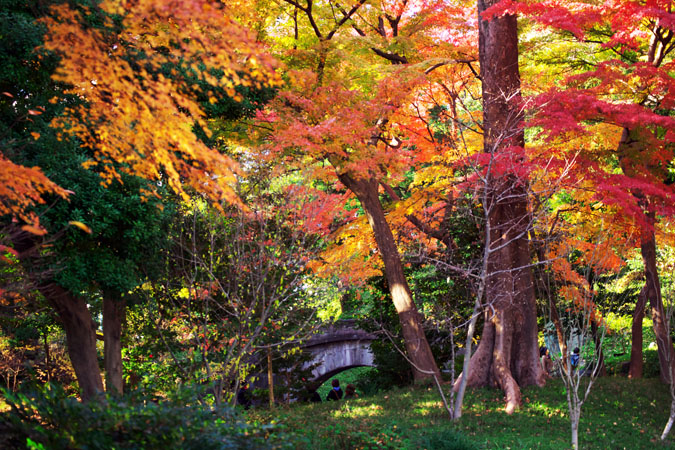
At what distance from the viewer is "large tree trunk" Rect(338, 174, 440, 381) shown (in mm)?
10812

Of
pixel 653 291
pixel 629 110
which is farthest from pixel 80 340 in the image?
pixel 653 291

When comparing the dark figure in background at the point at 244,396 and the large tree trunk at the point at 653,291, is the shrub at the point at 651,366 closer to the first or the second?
the large tree trunk at the point at 653,291

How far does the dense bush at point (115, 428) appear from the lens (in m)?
3.61

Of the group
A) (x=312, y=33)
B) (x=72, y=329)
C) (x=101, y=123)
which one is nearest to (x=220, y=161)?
(x=101, y=123)

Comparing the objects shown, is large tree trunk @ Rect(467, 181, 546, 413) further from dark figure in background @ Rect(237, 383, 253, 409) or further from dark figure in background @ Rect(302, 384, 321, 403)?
dark figure in background @ Rect(237, 383, 253, 409)

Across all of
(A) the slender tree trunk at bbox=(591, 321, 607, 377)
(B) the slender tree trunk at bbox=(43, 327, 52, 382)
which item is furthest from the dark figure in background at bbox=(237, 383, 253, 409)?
(A) the slender tree trunk at bbox=(591, 321, 607, 377)

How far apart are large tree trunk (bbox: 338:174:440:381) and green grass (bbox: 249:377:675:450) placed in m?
0.64

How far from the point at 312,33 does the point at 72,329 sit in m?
6.39

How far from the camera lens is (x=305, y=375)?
12828 millimetres

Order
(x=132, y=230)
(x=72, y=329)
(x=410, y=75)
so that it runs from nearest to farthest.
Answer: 1. (x=132, y=230)
2. (x=72, y=329)
3. (x=410, y=75)

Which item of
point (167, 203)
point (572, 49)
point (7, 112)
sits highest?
point (572, 49)

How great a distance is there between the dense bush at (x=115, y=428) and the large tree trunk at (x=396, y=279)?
7066 millimetres

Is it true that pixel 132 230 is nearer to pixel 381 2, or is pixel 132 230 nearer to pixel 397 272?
pixel 397 272

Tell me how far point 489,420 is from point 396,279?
3.46 meters
